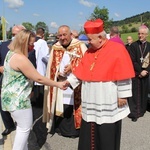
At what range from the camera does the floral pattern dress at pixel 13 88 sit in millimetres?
3223

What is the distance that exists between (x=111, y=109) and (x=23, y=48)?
1238mm

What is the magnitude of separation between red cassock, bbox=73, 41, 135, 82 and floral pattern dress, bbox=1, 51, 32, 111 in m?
0.75

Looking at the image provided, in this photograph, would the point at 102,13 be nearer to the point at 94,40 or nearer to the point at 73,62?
the point at 73,62

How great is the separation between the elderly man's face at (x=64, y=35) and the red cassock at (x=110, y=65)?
1.53 meters

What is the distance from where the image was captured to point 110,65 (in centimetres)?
305

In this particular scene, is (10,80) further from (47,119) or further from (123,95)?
(47,119)

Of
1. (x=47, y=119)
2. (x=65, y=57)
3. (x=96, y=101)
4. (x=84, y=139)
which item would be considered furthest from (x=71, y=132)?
(x=96, y=101)

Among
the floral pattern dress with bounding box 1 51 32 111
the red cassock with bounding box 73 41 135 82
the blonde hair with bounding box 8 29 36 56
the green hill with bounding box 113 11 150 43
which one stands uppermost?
the green hill with bounding box 113 11 150 43

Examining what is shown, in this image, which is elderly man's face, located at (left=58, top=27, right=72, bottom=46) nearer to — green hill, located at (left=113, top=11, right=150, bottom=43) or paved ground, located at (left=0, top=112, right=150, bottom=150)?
paved ground, located at (left=0, top=112, right=150, bottom=150)

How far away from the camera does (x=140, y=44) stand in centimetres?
578

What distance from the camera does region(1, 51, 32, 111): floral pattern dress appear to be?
322 centimetres

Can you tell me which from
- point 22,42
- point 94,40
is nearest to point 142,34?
point 94,40

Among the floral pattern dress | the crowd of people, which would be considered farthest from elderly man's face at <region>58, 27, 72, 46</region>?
the floral pattern dress

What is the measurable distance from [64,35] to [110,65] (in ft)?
5.95
